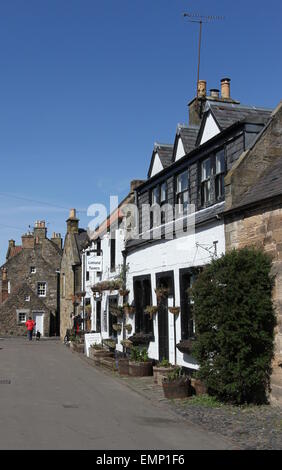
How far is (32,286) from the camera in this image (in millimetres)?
54594

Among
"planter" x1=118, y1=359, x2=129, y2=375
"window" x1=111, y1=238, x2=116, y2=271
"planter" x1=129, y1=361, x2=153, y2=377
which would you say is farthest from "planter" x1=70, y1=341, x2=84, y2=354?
"planter" x1=129, y1=361, x2=153, y2=377

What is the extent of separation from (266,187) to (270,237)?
4.70ft

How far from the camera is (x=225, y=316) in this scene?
11414 mm

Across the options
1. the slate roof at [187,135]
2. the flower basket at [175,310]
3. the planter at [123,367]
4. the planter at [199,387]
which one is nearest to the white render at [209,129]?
the slate roof at [187,135]

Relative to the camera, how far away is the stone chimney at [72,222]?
40531mm

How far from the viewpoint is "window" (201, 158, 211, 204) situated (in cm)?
1600

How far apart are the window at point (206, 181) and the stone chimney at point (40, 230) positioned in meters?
42.3

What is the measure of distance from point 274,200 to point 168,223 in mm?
7380

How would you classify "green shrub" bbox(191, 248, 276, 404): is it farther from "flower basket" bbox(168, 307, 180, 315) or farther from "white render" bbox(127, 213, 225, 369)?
"flower basket" bbox(168, 307, 180, 315)

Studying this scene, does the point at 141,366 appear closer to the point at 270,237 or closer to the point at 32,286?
the point at 270,237

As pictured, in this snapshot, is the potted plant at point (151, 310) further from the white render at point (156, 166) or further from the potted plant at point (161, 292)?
the white render at point (156, 166)

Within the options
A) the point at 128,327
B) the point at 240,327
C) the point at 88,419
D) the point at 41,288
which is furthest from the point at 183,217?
the point at 41,288

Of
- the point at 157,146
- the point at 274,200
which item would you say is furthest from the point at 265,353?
the point at 157,146
